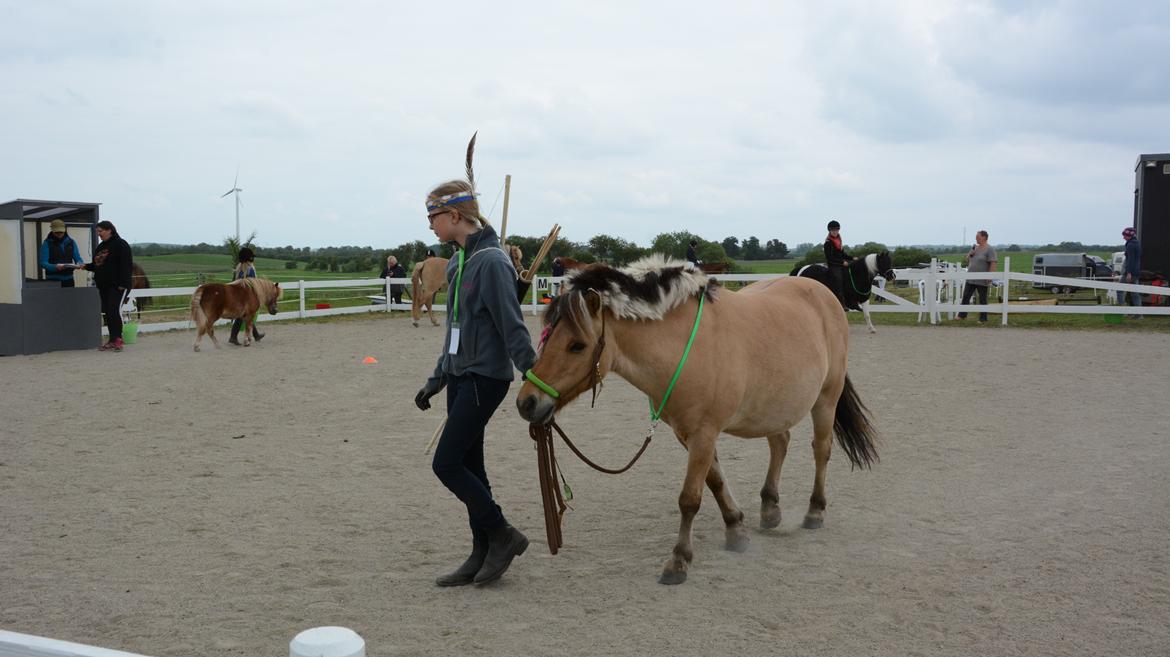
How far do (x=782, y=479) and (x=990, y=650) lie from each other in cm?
289

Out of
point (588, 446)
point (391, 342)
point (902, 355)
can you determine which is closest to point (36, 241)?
point (391, 342)

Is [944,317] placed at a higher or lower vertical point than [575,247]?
lower

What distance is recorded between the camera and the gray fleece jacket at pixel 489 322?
3920 mm

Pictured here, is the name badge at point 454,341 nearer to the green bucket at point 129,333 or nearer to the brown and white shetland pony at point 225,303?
the brown and white shetland pony at point 225,303

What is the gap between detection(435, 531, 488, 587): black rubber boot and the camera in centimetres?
418

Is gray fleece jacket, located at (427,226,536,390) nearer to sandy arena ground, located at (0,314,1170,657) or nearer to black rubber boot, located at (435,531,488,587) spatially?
black rubber boot, located at (435,531,488,587)

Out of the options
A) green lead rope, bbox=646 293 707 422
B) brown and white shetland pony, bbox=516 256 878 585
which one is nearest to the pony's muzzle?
brown and white shetland pony, bbox=516 256 878 585

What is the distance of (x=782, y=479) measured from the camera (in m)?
6.23

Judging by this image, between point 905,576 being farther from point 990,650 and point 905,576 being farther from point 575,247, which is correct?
point 575,247

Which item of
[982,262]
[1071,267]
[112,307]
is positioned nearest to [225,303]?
[112,307]

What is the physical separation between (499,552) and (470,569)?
0.19 metres

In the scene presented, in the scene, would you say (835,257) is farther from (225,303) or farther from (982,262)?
(225,303)

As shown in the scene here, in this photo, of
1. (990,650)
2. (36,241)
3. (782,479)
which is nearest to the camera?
(990,650)

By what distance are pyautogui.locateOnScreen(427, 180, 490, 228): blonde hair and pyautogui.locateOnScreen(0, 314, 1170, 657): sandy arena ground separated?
6.00 ft
